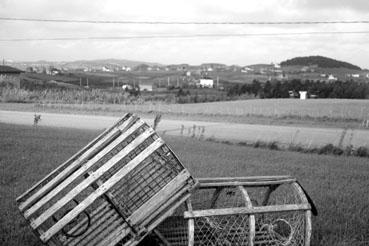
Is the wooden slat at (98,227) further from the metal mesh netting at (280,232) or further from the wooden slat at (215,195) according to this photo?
the metal mesh netting at (280,232)

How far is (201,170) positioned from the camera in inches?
374

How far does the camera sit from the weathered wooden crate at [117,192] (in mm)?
4359

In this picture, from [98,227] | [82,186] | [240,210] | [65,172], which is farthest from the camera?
[98,227]

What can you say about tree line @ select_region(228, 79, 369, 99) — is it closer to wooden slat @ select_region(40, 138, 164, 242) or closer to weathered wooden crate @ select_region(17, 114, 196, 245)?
weathered wooden crate @ select_region(17, 114, 196, 245)

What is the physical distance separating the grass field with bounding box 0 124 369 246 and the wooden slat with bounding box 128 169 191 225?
139 centimetres

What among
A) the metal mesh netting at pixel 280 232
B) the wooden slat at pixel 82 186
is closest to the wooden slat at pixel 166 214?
the wooden slat at pixel 82 186

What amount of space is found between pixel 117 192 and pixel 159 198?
0.68 meters

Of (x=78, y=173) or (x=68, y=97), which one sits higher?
(x=78, y=173)

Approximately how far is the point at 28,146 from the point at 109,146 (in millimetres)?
7321

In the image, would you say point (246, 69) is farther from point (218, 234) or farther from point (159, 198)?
point (159, 198)

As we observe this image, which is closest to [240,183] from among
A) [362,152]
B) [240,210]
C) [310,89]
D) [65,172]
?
[240,210]

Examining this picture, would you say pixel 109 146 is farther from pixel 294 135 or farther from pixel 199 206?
pixel 294 135

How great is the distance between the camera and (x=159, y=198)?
447cm

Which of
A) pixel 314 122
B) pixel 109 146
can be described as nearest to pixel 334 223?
pixel 109 146
